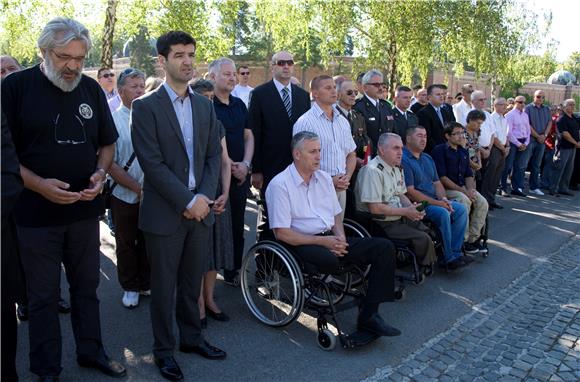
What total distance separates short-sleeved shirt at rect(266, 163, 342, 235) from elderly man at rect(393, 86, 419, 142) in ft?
9.19

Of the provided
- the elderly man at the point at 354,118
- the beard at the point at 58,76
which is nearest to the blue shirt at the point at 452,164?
the elderly man at the point at 354,118

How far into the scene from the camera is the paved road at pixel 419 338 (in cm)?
367

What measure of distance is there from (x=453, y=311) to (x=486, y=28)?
14976mm

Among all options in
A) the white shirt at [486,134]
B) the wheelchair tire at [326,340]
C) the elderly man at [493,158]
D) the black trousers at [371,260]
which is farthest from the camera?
the elderly man at [493,158]

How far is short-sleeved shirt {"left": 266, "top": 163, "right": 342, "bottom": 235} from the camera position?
4.28 metres

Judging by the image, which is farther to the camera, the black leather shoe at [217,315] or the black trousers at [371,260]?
the black leather shoe at [217,315]

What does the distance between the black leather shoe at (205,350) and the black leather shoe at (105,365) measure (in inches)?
18.3

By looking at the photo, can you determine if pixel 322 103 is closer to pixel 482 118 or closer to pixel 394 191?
pixel 394 191

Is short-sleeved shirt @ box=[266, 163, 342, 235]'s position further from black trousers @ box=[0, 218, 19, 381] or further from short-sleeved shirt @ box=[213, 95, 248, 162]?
black trousers @ box=[0, 218, 19, 381]

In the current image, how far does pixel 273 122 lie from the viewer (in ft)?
17.4

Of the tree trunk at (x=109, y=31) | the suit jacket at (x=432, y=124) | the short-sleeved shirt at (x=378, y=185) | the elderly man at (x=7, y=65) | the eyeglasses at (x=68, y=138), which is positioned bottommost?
the short-sleeved shirt at (x=378, y=185)

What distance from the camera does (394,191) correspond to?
542 cm

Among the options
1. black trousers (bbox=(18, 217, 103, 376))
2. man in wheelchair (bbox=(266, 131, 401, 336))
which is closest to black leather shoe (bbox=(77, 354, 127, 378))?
black trousers (bbox=(18, 217, 103, 376))

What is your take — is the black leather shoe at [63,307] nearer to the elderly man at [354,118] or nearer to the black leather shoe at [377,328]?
the black leather shoe at [377,328]
